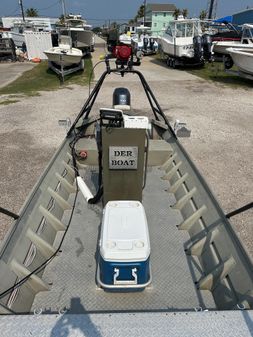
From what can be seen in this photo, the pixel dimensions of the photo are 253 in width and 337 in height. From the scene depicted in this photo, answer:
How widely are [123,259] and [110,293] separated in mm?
588

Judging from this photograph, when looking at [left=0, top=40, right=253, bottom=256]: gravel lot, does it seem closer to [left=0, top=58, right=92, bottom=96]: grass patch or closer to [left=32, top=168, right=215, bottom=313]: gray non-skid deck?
[left=0, top=58, right=92, bottom=96]: grass patch

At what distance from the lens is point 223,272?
7.49 ft

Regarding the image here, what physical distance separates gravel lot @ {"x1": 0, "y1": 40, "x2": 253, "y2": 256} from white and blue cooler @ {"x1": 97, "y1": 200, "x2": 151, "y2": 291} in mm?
2030

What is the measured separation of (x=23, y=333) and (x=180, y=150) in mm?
3408

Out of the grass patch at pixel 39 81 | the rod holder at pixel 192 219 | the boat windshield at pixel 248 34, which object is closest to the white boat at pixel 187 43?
the boat windshield at pixel 248 34

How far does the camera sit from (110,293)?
2.35 m

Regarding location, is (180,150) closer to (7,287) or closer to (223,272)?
(223,272)

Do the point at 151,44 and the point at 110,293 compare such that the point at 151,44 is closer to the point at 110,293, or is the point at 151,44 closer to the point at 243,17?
the point at 243,17

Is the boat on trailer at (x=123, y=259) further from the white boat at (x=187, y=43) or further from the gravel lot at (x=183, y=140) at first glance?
the white boat at (x=187, y=43)

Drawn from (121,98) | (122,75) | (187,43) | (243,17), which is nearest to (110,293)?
(122,75)

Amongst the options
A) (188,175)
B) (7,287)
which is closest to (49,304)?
(7,287)

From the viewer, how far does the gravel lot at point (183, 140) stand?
4.74m

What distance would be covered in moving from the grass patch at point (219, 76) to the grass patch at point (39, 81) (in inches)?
264

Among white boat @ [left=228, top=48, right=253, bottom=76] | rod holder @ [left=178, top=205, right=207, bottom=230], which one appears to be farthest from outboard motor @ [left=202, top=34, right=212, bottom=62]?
rod holder @ [left=178, top=205, right=207, bottom=230]
